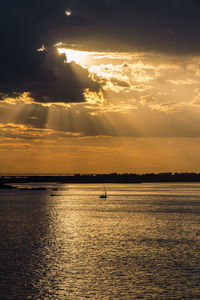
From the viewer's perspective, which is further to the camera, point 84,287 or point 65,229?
point 65,229

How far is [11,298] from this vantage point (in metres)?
30.3

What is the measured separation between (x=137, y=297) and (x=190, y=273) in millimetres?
9824

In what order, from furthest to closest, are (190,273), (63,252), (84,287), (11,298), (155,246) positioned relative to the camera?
(155,246)
(63,252)
(190,273)
(84,287)
(11,298)

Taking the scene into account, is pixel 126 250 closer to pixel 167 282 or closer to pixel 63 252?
pixel 63 252

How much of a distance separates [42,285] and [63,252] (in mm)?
16145

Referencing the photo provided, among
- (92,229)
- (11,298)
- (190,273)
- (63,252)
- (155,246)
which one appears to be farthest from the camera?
(92,229)

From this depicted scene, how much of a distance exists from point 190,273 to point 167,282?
4.35 m

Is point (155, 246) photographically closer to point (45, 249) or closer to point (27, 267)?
point (45, 249)

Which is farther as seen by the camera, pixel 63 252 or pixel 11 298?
pixel 63 252

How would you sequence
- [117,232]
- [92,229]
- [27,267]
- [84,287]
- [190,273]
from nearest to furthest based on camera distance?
[84,287] → [190,273] → [27,267] → [117,232] → [92,229]

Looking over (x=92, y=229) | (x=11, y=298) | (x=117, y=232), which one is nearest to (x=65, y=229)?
(x=92, y=229)

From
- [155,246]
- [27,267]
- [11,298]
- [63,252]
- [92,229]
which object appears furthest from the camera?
[92,229]

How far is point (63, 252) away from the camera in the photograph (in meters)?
50.7

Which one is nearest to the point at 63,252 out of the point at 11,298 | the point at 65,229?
the point at 11,298
